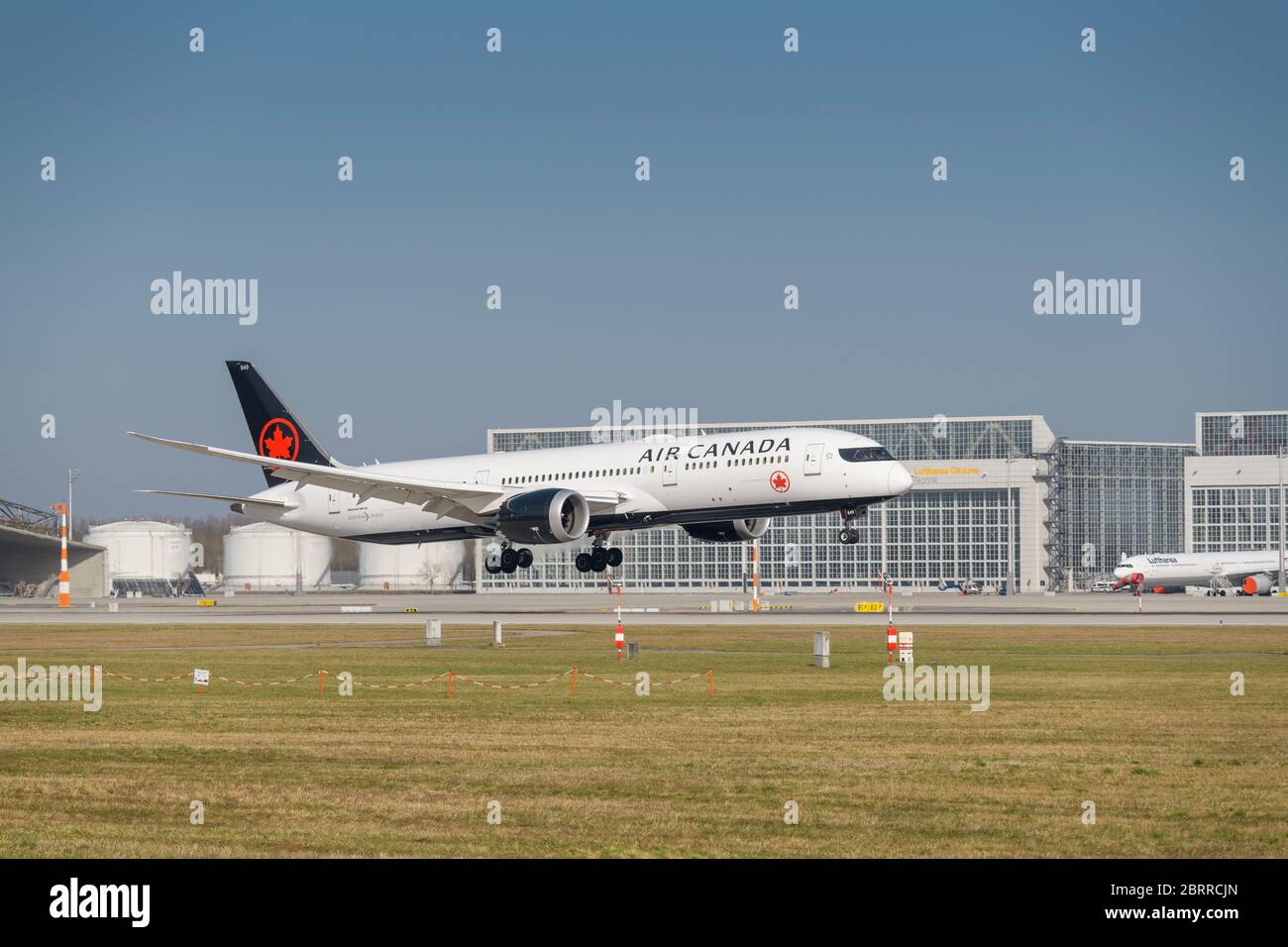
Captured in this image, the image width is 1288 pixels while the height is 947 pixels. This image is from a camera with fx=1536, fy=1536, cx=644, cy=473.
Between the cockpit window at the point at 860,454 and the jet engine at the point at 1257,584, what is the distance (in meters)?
73.4

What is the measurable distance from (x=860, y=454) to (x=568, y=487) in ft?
49.9

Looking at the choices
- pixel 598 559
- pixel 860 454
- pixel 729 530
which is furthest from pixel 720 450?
pixel 598 559

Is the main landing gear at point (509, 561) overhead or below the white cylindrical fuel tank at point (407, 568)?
overhead

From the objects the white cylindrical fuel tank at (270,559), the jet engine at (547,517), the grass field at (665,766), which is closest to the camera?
the grass field at (665,766)

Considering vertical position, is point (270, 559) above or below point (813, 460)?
below

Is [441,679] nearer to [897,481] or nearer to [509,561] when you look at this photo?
[897,481]

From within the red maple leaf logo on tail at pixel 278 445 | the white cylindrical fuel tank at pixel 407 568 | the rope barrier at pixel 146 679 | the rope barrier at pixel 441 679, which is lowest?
the white cylindrical fuel tank at pixel 407 568

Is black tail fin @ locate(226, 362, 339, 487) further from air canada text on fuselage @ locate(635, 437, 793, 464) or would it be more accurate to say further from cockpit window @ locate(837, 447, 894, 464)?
cockpit window @ locate(837, 447, 894, 464)

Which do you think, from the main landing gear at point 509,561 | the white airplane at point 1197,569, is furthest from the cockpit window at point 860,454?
the white airplane at point 1197,569

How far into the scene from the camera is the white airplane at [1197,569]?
136 metres

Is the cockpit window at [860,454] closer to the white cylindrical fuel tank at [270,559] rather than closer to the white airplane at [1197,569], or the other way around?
the white airplane at [1197,569]

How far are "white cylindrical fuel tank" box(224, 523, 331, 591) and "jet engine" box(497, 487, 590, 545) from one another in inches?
4266

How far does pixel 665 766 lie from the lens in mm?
22047

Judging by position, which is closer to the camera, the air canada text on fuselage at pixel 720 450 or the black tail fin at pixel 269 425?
the air canada text on fuselage at pixel 720 450
